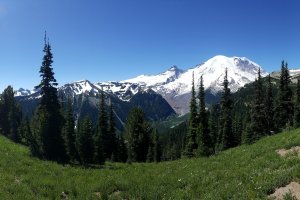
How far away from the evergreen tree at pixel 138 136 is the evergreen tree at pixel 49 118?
27409 millimetres

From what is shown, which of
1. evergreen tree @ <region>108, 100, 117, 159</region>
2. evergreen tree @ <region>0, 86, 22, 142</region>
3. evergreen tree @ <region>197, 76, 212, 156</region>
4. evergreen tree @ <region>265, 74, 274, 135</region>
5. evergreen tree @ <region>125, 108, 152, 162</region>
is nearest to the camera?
evergreen tree @ <region>197, 76, 212, 156</region>

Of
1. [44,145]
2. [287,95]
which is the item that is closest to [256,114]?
[287,95]

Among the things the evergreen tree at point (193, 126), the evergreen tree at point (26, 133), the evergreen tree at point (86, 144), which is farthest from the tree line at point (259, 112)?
the evergreen tree at point (26, 133)

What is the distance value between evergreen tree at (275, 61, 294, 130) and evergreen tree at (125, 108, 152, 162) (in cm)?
2944

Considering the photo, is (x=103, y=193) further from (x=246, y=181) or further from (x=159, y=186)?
(x=246, y=181)

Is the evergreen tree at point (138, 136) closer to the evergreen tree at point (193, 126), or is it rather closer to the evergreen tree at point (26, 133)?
the evergreen tree at point (193, 126)

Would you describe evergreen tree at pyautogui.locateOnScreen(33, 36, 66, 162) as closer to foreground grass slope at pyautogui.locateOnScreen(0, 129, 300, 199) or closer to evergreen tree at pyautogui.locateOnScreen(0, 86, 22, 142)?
foreground grass slope at pyautogui.locateOnScreen(0, 129, 300, 199)

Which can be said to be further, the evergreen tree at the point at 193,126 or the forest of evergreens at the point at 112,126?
the evergreen tree at the point at 193,126

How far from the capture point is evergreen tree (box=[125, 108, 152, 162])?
67.5m

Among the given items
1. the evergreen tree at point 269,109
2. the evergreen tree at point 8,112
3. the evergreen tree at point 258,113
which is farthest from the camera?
the evergreen tree at point 8,112

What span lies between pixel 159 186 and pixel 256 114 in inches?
2348

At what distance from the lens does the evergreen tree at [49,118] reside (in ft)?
129

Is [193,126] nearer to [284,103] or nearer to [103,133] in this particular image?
[103,133]

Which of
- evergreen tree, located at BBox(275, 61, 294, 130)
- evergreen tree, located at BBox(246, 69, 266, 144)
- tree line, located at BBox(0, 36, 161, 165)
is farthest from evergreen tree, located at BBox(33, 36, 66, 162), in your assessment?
evergreen tree, located at BBox(275, 61, 294, 130)
